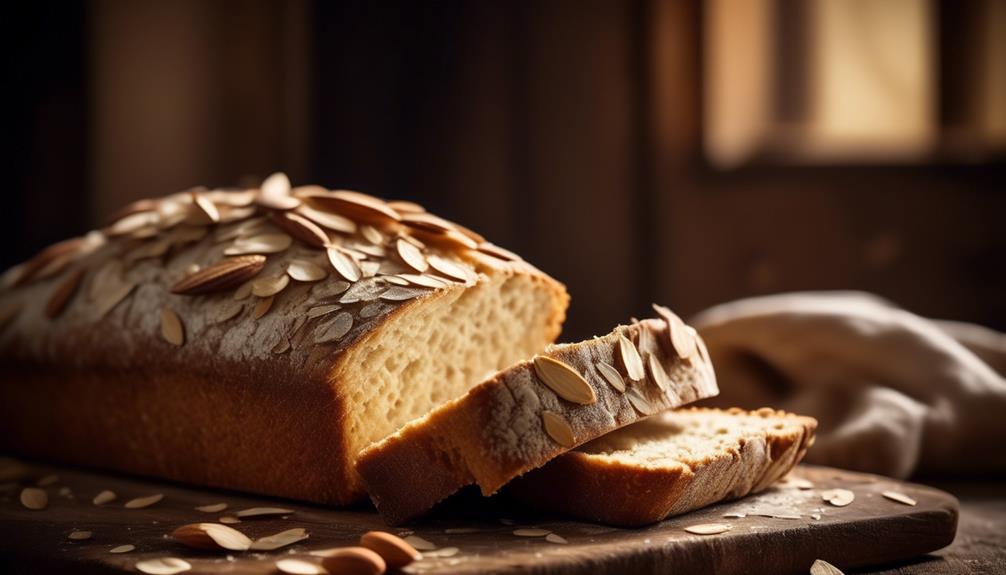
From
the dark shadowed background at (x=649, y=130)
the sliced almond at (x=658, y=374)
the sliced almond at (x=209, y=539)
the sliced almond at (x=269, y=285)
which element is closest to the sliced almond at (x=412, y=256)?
the sliced almond at (x=269, y=285)

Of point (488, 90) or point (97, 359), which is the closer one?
point (97, 359)

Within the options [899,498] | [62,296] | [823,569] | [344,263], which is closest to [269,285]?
[344,263]

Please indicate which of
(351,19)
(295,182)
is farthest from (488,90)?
(295,182)

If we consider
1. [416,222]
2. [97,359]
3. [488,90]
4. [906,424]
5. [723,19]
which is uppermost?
[723,19]

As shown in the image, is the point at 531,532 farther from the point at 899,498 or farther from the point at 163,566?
the point at 899,498

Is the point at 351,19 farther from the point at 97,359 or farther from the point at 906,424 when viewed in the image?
the point at 906,424

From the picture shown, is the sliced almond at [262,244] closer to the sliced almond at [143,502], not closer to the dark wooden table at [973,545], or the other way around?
the sliced almond at [143,502]
